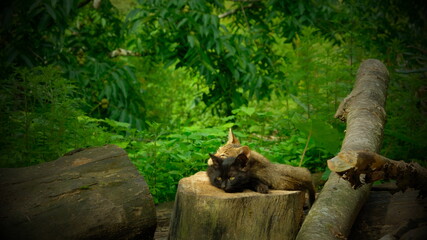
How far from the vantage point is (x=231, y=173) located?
9.91 feet

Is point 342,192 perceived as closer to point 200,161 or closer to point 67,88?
point 200,161

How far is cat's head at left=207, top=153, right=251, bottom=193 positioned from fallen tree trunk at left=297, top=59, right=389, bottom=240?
1.83ft

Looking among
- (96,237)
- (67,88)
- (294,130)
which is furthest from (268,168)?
(294,130)

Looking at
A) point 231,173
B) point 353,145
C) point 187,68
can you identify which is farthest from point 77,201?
point 187,68

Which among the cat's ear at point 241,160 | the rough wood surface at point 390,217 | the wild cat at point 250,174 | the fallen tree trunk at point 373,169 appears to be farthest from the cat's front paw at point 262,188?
the rough wood surface at point 390,217

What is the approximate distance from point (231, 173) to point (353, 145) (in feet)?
3.98

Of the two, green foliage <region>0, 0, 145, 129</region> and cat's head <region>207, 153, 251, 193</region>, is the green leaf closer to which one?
green foliage <region>0, 0, 145, 129</region>

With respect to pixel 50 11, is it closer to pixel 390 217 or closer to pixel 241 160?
pixel 241 160

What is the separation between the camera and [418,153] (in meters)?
5.31

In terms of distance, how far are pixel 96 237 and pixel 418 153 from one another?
4335 mm

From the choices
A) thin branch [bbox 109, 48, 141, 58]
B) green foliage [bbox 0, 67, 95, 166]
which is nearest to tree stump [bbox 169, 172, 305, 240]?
green foliage [bbox 0, 67, 95, 166]

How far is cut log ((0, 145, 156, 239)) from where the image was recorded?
9.37ft

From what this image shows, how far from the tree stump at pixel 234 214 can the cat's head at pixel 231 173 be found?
0.28 feet

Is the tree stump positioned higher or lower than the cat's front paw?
lower
